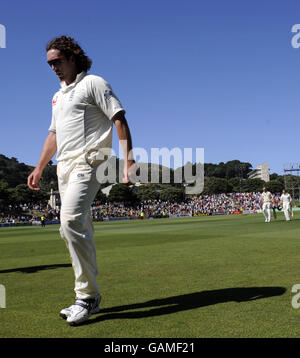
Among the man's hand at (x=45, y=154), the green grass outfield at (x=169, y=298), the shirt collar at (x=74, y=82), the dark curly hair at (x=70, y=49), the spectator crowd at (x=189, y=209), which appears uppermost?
the dark curly hair at (x=70, y=49)

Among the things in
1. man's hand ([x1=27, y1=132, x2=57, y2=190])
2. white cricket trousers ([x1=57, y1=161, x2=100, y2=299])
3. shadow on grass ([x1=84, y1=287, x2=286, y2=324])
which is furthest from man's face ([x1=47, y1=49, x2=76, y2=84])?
shadow on grass ([x1=84, y1=287, x2=286, y2=324])

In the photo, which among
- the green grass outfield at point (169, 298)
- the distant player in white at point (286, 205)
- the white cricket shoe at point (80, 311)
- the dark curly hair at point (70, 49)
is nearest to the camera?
the green grass outfield at point (169, 298)

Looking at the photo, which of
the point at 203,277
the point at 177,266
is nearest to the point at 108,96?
the point at 203,277

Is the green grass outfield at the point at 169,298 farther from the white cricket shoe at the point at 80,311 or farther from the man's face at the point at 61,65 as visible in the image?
the man's face at the point at 61,65

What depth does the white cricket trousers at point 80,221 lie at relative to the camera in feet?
14.3

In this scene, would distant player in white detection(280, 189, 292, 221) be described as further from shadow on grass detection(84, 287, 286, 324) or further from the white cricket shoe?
the white cricket shoe

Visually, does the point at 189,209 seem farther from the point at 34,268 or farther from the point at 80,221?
the point at 80,221

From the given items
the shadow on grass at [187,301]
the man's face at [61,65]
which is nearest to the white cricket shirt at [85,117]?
the man's face at [61,65]

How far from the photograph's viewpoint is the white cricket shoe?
13.2 ft

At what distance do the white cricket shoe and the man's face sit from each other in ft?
7.82

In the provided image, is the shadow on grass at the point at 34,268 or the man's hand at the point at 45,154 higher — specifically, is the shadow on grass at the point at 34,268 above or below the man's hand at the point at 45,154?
below

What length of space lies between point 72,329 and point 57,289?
2.19 metres

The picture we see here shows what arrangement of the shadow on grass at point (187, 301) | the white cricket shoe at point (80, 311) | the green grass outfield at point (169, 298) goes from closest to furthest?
the green grass outfield at point (169, 298) → the white cricket shoe at point (80, 311) → the shadow on grass at point (187, 301)
